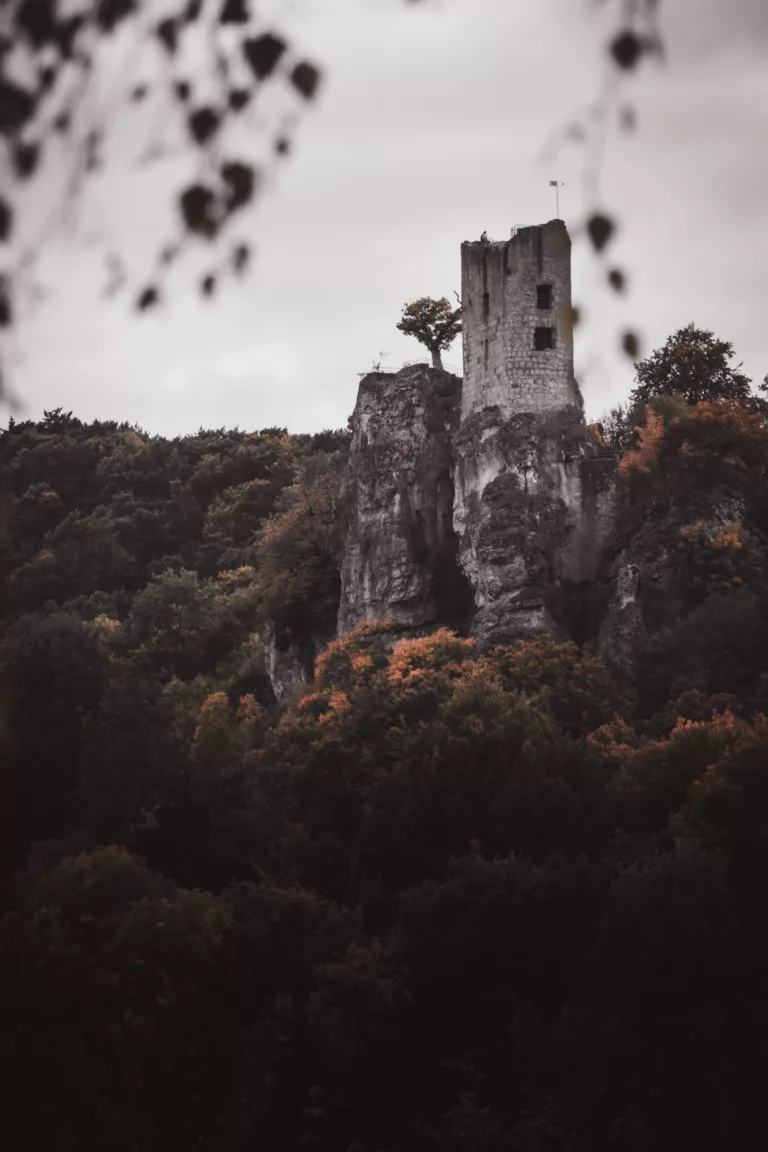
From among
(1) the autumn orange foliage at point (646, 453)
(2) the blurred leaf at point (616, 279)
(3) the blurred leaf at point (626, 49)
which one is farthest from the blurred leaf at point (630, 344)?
(1) the autumn orange foliage at point (646, 453)

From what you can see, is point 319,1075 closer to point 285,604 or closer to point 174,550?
point 285,604

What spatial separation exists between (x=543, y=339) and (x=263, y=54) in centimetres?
4450

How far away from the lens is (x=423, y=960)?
30.7 meters

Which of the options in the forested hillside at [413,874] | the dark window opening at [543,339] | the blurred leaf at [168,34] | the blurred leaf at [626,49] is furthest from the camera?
the dark window opening at [543,339]

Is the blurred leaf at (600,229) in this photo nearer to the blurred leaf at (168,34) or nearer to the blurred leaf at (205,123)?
the blurred leaf at (205,123)

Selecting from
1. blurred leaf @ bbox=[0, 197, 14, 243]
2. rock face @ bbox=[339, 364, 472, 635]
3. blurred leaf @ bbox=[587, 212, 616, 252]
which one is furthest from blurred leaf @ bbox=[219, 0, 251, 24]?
rock face @ bbox=[339, 364, 472, 635]

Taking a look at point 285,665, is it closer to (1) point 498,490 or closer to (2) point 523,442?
(1) point 498,490

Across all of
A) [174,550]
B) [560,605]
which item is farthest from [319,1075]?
[174,550]

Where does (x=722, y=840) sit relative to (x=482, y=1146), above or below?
above

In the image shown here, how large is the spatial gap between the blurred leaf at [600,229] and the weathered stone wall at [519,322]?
144 feet

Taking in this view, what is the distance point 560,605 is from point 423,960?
1807 centimetres

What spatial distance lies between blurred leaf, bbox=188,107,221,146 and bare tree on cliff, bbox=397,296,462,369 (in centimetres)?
5289

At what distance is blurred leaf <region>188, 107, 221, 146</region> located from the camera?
5605 mm

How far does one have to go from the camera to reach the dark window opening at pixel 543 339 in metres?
49.4
